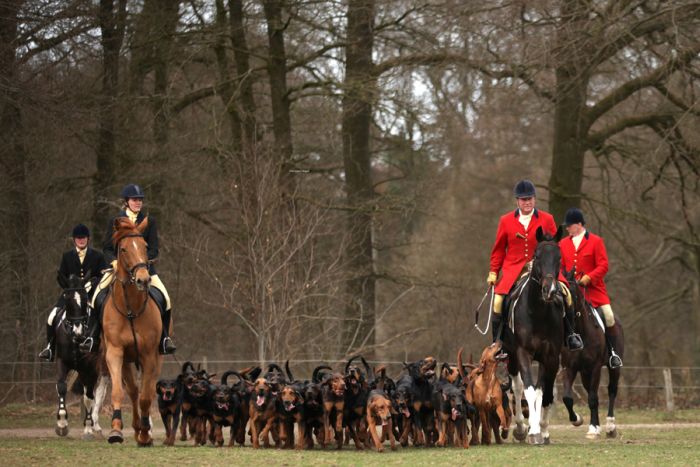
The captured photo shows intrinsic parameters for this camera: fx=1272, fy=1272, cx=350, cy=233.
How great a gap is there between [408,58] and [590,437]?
39.2 ft

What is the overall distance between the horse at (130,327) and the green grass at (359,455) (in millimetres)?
416

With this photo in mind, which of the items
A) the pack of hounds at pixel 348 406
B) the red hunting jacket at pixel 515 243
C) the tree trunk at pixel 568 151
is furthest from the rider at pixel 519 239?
the tree trunk at pixel 568 151

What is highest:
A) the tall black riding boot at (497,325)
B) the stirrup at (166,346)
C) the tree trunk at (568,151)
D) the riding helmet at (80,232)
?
the tree trunk at (568,151)

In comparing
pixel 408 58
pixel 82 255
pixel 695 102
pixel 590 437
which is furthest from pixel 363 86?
pixel 590 437

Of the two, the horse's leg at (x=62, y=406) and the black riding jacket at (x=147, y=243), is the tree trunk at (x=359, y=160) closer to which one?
the horse's leg at (x=62, y=406)

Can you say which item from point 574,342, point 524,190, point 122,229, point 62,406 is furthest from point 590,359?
point 62,406

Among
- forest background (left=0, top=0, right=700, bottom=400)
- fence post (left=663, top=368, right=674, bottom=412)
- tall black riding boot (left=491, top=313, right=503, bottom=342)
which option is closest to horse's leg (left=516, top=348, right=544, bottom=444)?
tall black riding boot (left=491, top=313, right=503, bottom=342)

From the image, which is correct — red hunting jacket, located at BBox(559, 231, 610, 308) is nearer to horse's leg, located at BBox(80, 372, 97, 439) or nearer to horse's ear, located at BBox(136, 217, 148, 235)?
horse's ear, located at BBox(136, 217, 148, 235)

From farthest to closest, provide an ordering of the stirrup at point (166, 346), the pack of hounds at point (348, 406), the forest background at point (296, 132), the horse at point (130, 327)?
1. the forest background at point (296, 132)
2. the stirrup at point (166, 346)
3. the pack of hounds at point (348, 406)
4. the horse at point (130, 327)

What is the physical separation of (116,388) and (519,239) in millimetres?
4786

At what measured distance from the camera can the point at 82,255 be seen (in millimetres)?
16625

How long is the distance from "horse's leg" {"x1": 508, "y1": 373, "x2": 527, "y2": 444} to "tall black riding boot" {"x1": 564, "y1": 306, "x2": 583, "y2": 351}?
0.81 m

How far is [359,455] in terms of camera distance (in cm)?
1236

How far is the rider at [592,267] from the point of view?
52.5 feet
